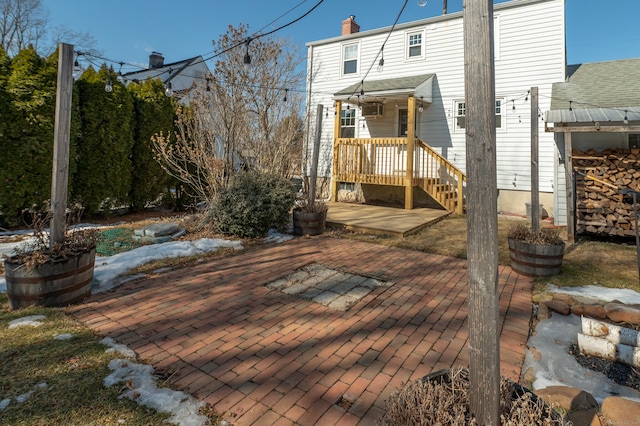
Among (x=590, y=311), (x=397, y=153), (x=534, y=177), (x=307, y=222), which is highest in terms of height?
(x=397, y=153)

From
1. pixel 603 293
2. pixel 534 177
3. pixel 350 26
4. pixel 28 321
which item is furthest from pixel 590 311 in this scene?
pixel 350 26

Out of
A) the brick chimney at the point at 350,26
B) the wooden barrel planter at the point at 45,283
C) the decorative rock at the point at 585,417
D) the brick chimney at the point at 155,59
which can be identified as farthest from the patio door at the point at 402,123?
the brick chimney at the point at 155,59

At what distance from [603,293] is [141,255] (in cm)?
618

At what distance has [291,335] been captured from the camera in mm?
2740

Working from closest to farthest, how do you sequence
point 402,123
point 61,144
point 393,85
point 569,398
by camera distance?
1. point 569,398
2. point 61,144
3. point 393,85
4. point 402,123

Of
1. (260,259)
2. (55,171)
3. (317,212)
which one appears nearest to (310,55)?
(317,212)

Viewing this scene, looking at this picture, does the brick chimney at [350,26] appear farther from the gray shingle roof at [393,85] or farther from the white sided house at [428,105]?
the gray shingle roof at [393,85]

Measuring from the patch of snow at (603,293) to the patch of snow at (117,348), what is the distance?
14.7 ft

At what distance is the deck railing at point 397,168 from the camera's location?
983 centimetres

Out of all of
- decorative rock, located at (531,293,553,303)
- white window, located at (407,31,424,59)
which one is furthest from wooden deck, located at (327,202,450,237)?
white window, located at (407,31,424,59)

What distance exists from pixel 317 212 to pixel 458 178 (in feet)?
17.9

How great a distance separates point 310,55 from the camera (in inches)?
526

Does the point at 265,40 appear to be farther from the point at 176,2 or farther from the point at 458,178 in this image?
the point at 458,178

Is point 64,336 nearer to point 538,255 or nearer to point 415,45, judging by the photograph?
point 538,255
